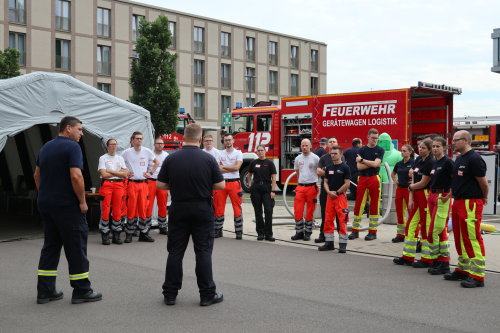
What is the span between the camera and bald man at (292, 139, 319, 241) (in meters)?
11.1

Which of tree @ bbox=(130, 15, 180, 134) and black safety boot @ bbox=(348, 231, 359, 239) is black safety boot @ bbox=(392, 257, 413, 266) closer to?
black safety boot @ bbox=(348, 231, 359, 239)

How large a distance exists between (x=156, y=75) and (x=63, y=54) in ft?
38.4

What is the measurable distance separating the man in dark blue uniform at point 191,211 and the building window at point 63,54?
39280mm

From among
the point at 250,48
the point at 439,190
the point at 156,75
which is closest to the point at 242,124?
the point at 439,190

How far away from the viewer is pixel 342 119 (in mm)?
18594

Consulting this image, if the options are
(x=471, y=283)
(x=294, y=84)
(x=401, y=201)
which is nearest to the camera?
(x=471, y=283)

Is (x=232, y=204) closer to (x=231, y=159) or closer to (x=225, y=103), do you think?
(x=231, y=159)

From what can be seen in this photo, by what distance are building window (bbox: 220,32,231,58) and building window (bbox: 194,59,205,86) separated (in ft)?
7.10

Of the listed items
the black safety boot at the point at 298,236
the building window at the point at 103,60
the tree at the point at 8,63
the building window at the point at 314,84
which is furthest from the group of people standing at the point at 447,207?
the building window at the point at 314,84

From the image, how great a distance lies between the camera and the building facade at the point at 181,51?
4188cm

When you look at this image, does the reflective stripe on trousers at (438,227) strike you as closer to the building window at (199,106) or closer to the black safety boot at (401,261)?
the black safety boot at (401,261)

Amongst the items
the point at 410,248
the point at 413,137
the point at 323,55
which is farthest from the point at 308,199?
the point at 323,55

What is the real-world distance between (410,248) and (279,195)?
13935mm

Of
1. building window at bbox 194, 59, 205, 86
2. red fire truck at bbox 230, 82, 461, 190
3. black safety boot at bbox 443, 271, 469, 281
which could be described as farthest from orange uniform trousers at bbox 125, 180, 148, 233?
building window at bbox 194, 59, 205, 86
